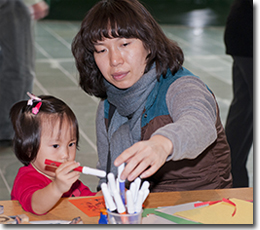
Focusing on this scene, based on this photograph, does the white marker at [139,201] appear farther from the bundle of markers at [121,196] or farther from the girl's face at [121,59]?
the girl's face at [121,59]

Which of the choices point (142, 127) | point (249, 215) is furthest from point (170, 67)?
point (249, 215)

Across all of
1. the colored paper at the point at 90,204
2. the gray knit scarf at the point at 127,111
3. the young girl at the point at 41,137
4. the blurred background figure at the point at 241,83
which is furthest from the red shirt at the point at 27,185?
the blurred background figure at the point at 241,83

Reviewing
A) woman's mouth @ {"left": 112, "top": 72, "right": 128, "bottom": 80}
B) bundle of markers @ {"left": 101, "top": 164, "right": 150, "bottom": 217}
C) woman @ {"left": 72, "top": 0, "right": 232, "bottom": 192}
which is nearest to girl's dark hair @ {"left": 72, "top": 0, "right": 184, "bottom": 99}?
woman @ {"left": 72, "top": 0, "right": 232, "bottom": 192}

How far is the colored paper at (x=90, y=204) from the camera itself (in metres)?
1.23

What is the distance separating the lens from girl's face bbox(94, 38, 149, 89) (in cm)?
144

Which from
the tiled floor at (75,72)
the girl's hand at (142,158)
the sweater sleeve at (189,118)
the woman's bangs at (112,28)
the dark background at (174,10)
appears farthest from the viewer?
the dark background at (174,10)

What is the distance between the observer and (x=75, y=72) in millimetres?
5152

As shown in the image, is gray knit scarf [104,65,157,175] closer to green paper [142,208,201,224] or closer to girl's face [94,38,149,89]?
girl's face [94,38,149,89]

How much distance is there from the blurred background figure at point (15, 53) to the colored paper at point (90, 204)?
2.05 meters

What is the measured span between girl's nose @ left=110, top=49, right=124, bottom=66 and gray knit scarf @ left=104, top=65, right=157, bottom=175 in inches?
5.0

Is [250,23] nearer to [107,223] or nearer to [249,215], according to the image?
[249,215]

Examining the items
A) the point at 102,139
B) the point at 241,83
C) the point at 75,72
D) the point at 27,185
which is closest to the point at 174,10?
the point at 75,72

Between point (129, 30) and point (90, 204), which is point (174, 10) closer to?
point (129, 30)

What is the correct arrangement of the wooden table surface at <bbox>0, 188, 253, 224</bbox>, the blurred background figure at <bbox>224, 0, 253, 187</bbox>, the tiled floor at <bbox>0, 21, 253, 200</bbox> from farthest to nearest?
the tiled floor at <bbox>0, 21, 253, 200</bbox> → the blurred background figure at <bbox>224, 0, 253, 187</bbox> → the wooden table surface at <bbox>0, 188, 253, 224</bbox>
